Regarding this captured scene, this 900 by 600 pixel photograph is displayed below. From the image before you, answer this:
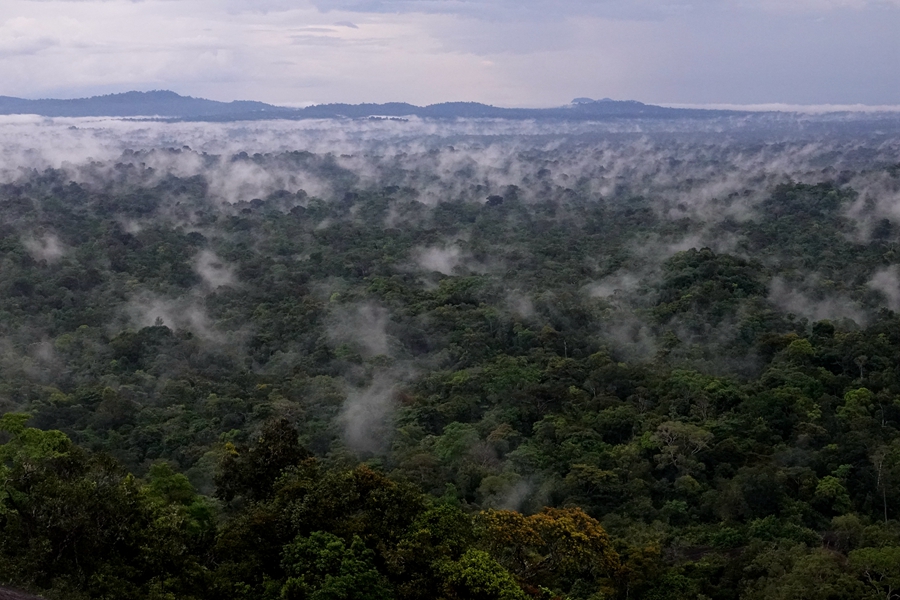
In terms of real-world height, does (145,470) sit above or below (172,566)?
below

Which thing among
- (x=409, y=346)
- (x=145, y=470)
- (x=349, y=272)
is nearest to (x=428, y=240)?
(x=349, y=272)

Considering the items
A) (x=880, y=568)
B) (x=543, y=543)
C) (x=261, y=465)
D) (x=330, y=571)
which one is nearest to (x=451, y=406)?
(x=261, y=465)

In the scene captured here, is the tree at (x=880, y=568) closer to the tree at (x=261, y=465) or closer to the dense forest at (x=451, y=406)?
the dense forest at (x=451, y=406)

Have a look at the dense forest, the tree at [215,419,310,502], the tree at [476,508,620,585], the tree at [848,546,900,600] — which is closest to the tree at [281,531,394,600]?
the dense forest

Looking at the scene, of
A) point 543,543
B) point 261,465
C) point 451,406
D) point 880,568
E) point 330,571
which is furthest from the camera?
point 451,406

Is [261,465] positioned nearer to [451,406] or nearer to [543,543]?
[543,543]

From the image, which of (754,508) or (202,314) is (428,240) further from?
(754,508)

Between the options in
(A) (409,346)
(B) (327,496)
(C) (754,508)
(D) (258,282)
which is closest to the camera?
(B) (327,496)

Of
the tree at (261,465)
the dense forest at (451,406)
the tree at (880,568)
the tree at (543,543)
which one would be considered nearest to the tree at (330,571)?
the dense forest at (451,406)
